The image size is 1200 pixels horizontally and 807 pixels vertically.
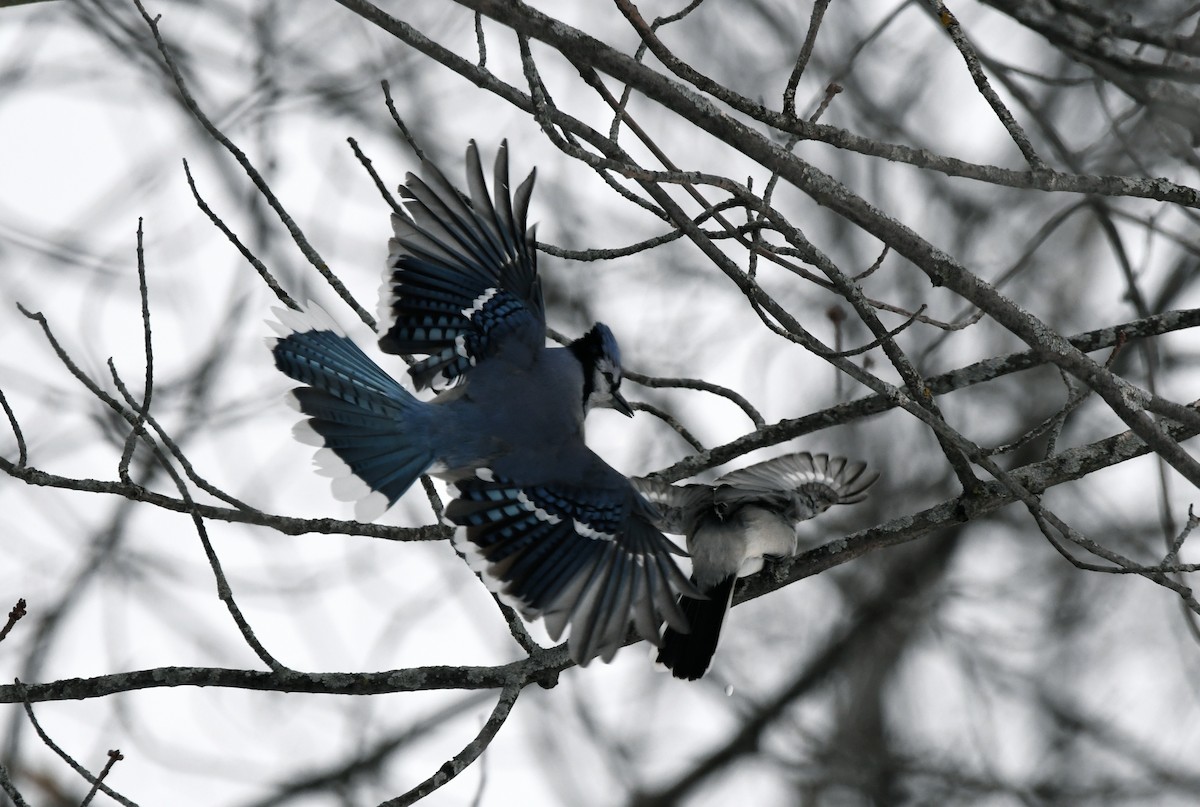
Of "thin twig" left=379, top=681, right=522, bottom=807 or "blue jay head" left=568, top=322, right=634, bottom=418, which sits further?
"blue jay head" left=568, top=322, right=634, bottom=418

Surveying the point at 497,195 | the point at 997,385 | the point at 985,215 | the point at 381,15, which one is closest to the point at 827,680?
the point at 997,385

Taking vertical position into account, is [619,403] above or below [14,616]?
above

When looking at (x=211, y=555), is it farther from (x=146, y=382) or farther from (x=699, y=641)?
(x=699, y=641)

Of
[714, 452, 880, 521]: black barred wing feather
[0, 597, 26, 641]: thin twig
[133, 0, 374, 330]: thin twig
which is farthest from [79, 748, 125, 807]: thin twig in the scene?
[714, 452, 880, 521]: black barred wing feather

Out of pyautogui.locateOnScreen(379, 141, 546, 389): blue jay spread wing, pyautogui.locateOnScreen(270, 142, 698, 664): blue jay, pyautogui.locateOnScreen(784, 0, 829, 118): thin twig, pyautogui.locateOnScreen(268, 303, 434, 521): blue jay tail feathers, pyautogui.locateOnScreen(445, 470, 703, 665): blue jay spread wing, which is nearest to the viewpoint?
pyautogui.locateOnScreen(784, 0, 829, 118): thin twig

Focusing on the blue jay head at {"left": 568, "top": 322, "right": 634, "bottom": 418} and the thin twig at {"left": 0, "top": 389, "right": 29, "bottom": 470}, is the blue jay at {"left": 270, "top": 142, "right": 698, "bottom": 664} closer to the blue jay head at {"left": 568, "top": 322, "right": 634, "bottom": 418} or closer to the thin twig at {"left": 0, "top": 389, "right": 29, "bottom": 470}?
the blue jay head at {"left": 568, "top": 322, "right": 634, "bottom": 418}

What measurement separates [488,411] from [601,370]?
1.24 feet

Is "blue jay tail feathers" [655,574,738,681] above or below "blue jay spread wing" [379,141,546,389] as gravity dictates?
below

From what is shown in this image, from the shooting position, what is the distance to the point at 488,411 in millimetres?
3705

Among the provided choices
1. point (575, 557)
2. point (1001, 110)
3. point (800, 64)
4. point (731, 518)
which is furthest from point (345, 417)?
point (1001, 110)

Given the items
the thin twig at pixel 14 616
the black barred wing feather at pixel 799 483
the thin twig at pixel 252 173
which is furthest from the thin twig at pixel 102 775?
the black barred wing feather at pixel 799 483

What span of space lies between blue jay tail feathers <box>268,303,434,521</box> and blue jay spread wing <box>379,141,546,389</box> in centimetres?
19

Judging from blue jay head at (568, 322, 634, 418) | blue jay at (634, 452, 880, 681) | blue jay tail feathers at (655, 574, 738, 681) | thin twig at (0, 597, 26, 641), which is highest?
blue jay head at (568, 322, 634, 418)

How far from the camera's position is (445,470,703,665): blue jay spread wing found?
9.84 ft
